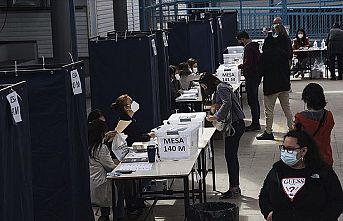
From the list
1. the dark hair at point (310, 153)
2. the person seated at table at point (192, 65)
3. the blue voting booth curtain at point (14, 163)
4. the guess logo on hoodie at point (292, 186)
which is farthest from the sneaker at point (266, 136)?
the blue voting booth curtain at point (14, 163)

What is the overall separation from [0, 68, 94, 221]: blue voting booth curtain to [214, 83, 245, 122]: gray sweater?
3331 millimetres

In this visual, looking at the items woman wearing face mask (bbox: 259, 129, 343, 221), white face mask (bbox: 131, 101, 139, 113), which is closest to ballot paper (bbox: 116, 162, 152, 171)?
white face mask (bbox: 131, 101, 139, 113)

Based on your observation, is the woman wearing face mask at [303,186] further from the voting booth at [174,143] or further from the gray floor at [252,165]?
the gray floor at [252,165]

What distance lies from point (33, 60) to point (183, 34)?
545 cm

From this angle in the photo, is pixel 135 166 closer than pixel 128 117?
Yes

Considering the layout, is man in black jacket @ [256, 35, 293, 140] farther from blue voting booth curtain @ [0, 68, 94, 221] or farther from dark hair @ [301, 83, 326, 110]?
blue voting booth curtain @ [0, 68, 94, 221]

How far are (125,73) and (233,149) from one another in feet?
6.77

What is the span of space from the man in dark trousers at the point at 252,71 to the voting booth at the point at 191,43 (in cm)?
251

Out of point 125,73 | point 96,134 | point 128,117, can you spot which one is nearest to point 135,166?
point 96,134

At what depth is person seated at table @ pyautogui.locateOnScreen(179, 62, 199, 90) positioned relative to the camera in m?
18.1

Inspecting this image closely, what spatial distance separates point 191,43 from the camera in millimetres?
20016

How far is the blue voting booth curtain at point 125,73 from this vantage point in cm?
1296

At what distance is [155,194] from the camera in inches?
471

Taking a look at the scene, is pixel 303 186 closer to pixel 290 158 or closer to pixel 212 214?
pixel 290 158
